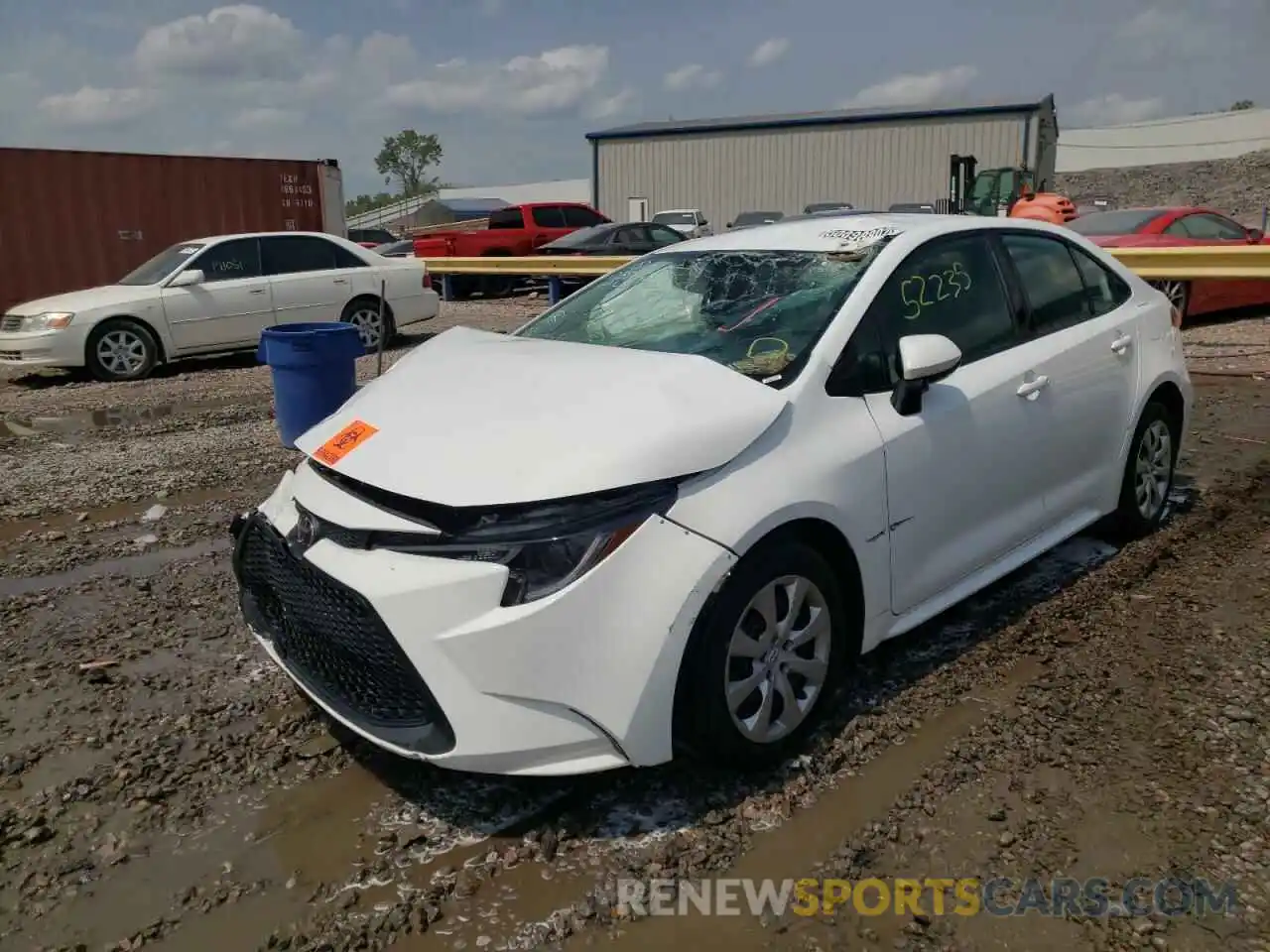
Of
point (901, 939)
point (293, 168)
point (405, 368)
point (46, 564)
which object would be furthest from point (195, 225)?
point (901, 939)

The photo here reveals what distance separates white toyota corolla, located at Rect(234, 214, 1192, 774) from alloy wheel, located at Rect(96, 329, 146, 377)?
8.09 m

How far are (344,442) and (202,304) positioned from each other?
8875mm

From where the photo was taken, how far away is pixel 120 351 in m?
10.6

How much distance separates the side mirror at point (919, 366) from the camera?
126 inches

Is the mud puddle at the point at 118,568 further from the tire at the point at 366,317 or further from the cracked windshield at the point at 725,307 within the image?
the tire at the point at 366,317

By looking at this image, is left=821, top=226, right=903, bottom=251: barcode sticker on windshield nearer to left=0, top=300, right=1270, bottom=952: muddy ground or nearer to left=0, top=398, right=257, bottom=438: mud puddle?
left=0, top=300, right=1270, bottom=952: muddy ground

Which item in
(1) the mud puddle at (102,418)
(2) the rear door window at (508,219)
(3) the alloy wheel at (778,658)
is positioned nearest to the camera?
(3) the alloy wheel at (778,658)

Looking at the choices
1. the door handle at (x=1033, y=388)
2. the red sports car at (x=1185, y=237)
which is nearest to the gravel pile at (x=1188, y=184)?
the red sports car at (x=1185, y=237)

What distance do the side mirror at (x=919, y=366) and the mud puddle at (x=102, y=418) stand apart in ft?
23.5

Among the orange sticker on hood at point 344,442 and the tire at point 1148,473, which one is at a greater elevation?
the orange sticker on hood at point 344,442

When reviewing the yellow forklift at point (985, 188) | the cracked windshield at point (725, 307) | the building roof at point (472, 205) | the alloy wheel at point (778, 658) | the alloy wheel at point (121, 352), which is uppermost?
the building roof at point (472, 205)

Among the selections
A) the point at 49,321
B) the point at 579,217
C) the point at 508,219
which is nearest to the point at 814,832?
the point at 49,321

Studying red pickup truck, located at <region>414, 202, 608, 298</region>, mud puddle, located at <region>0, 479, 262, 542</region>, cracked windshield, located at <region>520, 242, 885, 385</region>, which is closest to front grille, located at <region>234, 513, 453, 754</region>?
cracked windshield, located at <region>520, 242, 885, 385</region>

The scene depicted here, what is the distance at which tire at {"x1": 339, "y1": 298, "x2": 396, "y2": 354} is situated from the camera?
1184cm
